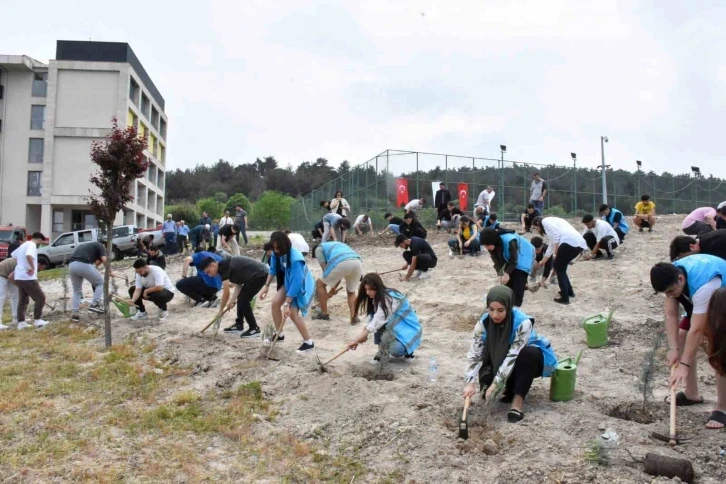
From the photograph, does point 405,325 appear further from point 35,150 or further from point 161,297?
point 35,150

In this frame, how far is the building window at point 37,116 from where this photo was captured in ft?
123

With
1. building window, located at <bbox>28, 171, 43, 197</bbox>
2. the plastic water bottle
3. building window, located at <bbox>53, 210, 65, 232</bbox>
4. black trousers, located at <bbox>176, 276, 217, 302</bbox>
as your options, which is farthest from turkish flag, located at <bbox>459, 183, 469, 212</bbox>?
building window, located at <bbox>28, 171, 43, 197</bbox>

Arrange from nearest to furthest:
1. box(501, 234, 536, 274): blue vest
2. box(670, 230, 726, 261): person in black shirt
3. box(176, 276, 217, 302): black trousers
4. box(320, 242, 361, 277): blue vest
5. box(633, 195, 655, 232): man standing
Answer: box(670, 230, 726, 261): person in black shirt
box(501, 234, 536, 274): blue vest
box(320, 242, 361, 277): blue vest
box(176, 276, 217, 302): black trousers
box(633, 195, 655, 232): man standing

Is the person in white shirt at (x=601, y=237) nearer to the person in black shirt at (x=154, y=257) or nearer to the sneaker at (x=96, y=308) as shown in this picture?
the person in black shirt at (x=154, y=257)

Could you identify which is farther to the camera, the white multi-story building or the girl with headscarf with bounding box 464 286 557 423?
the white multi-story building

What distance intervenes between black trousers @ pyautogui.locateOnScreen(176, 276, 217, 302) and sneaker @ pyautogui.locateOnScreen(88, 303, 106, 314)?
1276 millimetres

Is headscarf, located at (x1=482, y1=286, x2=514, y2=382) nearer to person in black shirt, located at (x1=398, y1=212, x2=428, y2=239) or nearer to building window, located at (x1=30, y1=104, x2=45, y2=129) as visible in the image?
person in black shirt, located at (x1=398, y1=212, x2=428, y2=239)

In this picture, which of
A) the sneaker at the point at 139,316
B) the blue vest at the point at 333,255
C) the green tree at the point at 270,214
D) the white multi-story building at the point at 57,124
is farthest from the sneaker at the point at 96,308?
the green tree at the point at 270,214

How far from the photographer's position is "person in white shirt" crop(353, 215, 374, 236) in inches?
761

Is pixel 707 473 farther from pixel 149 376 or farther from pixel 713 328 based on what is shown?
pixel 149 376

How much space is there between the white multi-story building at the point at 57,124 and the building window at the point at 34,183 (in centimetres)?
5

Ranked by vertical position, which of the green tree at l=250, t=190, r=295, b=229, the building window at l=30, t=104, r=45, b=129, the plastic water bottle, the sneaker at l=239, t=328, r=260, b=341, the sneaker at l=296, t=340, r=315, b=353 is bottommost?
the plastic water bottle

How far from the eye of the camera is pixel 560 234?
9.03 meters

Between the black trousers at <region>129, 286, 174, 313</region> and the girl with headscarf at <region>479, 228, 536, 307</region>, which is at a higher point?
the girl with headscarf at <region>479, 228, 536, 307</region>
